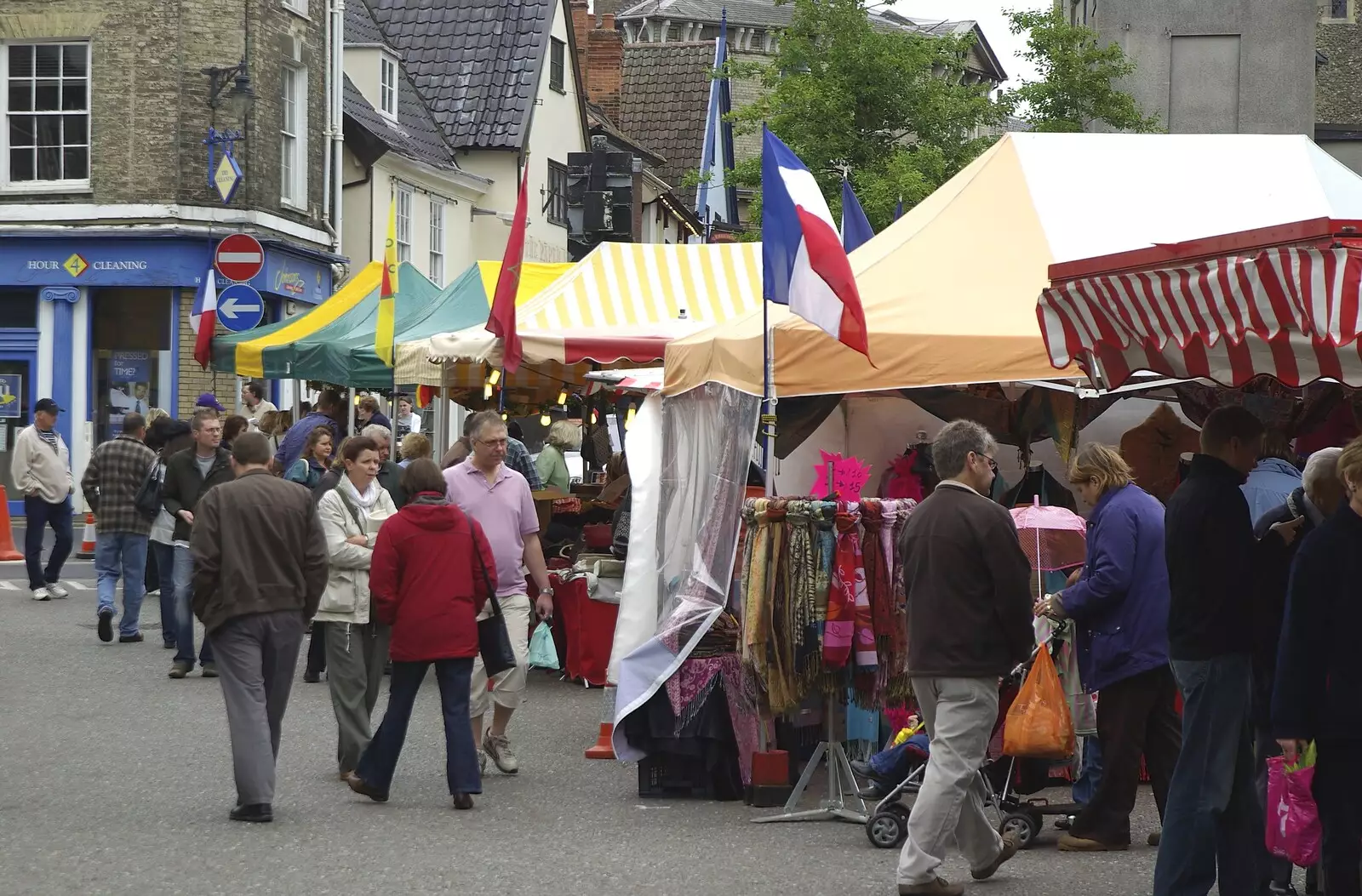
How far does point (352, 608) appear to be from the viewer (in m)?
10.2

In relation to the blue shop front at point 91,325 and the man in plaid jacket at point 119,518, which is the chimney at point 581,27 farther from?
the man in plaid jacket at point 119,518

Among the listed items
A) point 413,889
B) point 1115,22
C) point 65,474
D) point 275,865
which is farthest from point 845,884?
point 1115,22

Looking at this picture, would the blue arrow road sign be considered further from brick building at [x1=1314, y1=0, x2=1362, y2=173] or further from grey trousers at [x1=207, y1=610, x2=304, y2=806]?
brick building at [x1=1314, y1=0, x2=1362, y2=173]

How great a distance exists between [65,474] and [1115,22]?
88.8 feet

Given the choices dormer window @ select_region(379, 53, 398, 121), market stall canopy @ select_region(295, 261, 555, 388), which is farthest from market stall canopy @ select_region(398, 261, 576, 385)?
dormer window @ select_region(379, 53, 398, 121)

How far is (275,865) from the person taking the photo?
8.01 m

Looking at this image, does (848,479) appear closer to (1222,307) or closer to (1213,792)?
(1213,792)

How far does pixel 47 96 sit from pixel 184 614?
17.2 meters

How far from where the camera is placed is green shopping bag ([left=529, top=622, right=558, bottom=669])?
572 inches

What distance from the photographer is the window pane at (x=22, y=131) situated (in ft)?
95.0

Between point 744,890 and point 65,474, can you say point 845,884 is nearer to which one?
point 744,890

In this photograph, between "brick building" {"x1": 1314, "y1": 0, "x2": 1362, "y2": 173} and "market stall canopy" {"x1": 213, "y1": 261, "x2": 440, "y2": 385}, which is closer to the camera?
"market stall canopy" {"x1": 213, "y1": 261, "x2": 440, "y2": 385}

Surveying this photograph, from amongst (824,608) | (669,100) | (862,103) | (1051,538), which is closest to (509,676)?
(824,608)

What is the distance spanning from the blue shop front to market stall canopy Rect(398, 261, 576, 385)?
10.1m
